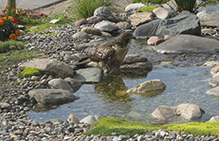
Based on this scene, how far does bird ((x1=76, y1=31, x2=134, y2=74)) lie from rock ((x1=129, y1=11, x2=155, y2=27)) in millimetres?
5480

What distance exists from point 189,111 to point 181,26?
6.79 meters

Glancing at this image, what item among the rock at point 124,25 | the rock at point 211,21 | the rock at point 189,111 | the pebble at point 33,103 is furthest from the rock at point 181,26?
the rock at point 189,111

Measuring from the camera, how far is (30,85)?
26.5ft

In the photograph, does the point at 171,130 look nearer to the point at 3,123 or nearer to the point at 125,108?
the point at 125,108

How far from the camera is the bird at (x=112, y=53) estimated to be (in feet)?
28.9

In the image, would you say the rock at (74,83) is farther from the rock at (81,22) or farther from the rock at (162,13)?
the rock at (162,13)

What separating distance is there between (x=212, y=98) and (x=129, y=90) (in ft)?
6.19

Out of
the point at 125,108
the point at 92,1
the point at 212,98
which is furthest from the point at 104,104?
the point at 92,1

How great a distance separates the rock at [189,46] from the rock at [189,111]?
180 inches

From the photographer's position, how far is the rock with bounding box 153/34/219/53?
36.6ft

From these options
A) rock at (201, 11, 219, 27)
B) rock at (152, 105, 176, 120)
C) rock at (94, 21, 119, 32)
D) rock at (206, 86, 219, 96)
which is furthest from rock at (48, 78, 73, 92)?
rock at (201, 11, 219, 27)

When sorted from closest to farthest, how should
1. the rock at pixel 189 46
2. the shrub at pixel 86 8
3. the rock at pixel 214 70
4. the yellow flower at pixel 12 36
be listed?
the rock at pixel 214 70
the rock at pixel 189 46
the yellow flower at pixel 12 36
the shrub at pixel 86 8

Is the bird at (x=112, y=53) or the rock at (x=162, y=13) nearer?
the bird at (x=112, y=53)

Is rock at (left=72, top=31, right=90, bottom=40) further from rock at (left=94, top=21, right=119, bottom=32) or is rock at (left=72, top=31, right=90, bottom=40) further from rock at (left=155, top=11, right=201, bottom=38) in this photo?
rock at (left=155, top=11, right=201, bottom=38)
